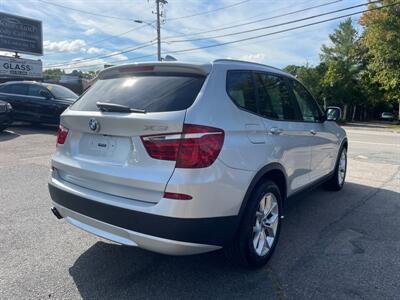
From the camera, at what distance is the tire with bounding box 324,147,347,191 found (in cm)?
590

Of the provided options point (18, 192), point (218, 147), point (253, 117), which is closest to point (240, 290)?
point (218, 147)

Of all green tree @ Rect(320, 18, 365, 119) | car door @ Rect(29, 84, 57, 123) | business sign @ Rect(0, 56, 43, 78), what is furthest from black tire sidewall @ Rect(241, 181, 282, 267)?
green tree @ Rect(320, 18, 365, 119)

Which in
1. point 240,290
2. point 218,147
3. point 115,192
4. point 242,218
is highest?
point 218,147

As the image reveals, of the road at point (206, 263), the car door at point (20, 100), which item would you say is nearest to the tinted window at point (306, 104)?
the road at point (206, 263)

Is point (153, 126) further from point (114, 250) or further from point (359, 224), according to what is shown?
point (359, 224)

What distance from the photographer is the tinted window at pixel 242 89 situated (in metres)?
3.15

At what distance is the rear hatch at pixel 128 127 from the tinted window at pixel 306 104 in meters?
1.88

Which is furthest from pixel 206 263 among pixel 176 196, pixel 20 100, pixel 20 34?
pixel 20 34

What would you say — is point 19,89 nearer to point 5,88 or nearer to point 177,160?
point 5,88

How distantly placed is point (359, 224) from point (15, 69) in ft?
88.1

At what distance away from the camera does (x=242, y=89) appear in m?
3.32

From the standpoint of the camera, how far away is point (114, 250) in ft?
12.0

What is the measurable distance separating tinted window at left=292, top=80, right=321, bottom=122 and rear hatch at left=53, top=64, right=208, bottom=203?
1883mm

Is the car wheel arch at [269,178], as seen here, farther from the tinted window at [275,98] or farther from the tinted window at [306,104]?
the tinted window at [306,104]
